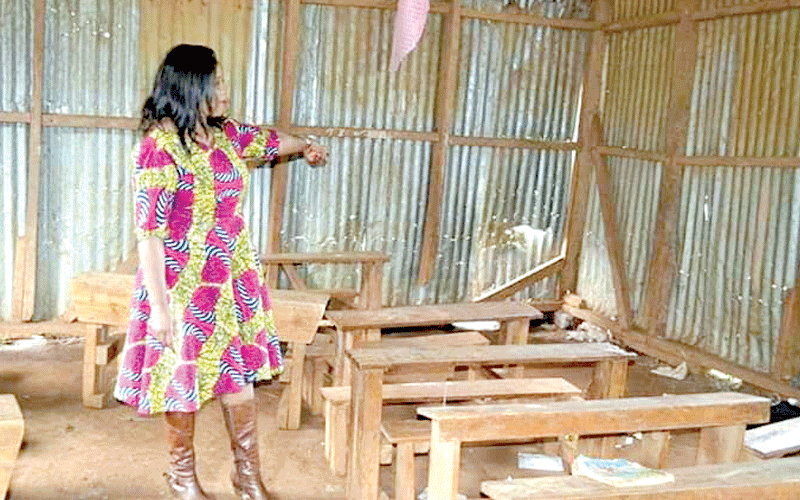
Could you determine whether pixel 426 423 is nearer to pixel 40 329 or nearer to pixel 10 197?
pixel 40 329

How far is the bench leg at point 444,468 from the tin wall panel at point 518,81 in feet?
16.1

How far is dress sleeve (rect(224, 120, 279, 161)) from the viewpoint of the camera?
3.60m

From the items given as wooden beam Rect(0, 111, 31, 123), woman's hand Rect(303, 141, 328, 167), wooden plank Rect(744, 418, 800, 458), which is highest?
wooden beam Rect(0, 111, 31, 123)

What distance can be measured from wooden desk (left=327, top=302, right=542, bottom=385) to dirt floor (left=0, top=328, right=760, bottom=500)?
52cm

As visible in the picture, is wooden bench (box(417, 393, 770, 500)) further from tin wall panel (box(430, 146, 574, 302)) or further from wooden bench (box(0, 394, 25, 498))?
tin wall panel (box(430, 146, 574, 302))

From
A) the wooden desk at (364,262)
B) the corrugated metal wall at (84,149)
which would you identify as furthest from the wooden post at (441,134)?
the corrugated metal wall at (84,149)

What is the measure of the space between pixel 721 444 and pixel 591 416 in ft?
2.72

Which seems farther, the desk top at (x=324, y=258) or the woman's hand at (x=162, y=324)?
the desk top at (x=324, y=258)

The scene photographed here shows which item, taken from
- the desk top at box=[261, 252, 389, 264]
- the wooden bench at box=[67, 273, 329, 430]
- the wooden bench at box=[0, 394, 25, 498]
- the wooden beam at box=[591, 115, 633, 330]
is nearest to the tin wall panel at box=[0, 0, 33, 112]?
the wooden bench at box=[67, 273, 329, 430]

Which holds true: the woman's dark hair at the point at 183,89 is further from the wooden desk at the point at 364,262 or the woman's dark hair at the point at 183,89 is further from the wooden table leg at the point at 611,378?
the wooden desk at the point at 364,262

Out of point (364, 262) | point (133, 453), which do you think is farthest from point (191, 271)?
point (364, 262)

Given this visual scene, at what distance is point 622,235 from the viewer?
24.9ft

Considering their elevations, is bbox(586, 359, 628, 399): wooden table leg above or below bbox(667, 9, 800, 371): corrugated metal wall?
below

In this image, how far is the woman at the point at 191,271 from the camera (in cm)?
328
